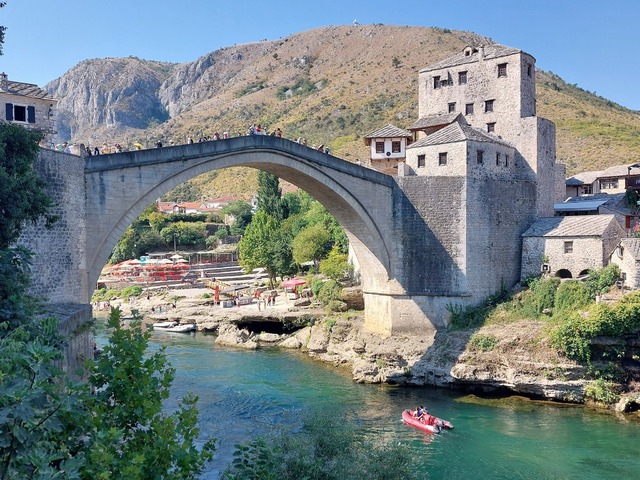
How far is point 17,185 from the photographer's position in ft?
Answer: 40.0

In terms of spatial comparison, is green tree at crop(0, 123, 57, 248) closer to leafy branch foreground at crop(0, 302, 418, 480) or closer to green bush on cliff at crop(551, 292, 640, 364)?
leafy branch foreground at crop(0, 302, 418, 480)

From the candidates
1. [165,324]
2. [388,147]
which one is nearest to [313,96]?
[165,324]

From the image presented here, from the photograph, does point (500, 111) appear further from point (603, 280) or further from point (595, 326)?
point (595, 326)

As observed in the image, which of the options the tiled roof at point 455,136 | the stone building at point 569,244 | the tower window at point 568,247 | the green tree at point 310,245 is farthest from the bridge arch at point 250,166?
the green tree at point 310,245

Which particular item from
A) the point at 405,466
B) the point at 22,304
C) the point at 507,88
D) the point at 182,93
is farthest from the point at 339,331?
the point at 182,93

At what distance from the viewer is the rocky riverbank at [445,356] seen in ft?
79.5

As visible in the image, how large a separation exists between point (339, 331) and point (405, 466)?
18.8 meters

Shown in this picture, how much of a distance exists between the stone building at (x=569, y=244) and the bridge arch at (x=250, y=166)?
6.83 meters

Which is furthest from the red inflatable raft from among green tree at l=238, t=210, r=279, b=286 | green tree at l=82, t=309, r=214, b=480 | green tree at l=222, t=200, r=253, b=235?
green tree at l=222, t=200, r=253, b=235

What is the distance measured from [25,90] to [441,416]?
2085cm

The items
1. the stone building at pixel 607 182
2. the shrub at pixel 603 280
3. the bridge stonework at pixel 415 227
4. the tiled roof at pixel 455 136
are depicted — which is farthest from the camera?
the stone building at pixel 607 182

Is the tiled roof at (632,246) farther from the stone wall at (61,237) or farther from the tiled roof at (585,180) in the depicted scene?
the stone wall at (61,237)

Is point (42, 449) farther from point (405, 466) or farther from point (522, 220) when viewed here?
point (522, 220)

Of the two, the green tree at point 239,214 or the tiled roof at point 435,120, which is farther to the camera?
the green tree at point 239,214
